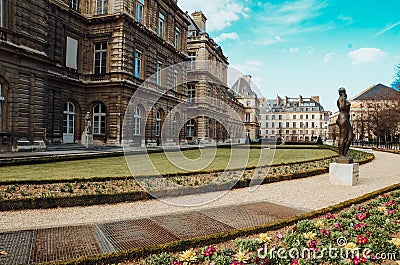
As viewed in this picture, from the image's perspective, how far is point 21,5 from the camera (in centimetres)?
1725

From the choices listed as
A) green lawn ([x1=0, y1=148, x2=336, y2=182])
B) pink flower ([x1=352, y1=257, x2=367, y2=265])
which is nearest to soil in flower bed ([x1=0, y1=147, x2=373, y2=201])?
green lawn ([x1=0, y1=148, x2=336, y2=182])

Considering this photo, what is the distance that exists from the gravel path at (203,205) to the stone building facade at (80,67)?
10753mm

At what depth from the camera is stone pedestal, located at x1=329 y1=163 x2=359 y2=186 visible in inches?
410

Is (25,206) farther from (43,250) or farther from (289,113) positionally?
(289,113)

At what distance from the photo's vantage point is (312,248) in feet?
13.8

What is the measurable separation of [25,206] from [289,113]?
102452mm

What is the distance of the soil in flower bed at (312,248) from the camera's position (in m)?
3.85

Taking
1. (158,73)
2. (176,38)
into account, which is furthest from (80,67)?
(176,38)

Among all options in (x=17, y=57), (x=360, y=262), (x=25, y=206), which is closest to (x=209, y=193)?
(x=25, y=206)

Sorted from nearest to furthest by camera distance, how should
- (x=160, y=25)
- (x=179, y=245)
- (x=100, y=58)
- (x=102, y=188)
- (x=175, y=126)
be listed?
(x=179, y=245)
(x=102, y=188)
(x=100, y=58)
(x=160, y=25)
(x=175, y=126)

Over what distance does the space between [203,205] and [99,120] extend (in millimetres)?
20787

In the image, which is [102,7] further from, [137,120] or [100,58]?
[137,120]

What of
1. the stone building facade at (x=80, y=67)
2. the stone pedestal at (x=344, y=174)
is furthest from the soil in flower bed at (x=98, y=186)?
the stone building facade at (x=80, y=67)

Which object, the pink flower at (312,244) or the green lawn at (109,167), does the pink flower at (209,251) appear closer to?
the pink flower at (312,244)
